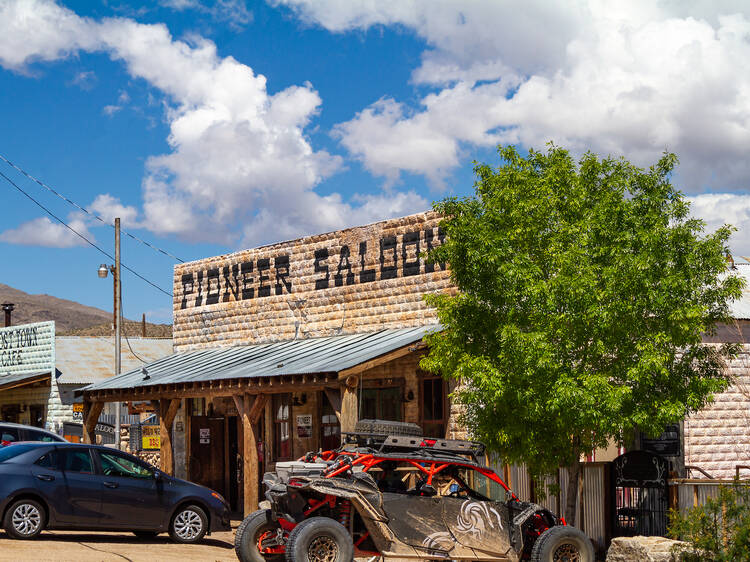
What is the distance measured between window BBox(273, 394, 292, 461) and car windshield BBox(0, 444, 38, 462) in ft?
27.6

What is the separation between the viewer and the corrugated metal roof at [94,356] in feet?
114

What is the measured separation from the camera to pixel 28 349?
36.8 m

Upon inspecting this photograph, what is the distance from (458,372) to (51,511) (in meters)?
6.28

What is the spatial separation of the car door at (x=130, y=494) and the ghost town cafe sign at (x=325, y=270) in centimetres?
578

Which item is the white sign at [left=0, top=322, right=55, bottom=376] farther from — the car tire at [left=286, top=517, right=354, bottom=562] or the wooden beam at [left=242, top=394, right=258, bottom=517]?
the car tire at [left=286, top=517, right=354, bottom=562]

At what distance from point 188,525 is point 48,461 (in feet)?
8.27

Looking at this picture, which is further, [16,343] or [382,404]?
[16,343]

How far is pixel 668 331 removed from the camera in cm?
1505

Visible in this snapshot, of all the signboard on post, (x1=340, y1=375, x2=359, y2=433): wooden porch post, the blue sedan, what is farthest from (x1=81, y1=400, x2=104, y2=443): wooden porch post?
(x1=340, y1=375, x2=359, y2=433): wooden porch post

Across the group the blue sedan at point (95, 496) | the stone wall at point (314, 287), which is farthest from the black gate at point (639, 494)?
the blue sedan at point (95, 496)

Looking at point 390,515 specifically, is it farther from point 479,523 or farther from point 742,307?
point 742,307

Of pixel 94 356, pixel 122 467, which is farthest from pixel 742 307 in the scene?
pixel 94 356

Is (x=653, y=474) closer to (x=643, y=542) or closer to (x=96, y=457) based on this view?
(x=643, y=542)

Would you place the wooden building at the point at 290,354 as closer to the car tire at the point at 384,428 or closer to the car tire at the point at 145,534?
the car tire at the point at 145,534
